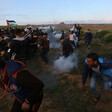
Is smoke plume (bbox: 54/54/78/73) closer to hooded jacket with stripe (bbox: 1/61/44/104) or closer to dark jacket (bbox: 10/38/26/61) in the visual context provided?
dark jacket (bbox: 10/38/26/61)

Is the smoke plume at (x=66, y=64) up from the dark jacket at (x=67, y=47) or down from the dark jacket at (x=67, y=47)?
down

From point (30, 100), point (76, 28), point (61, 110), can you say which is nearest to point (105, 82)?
point (61, 110)

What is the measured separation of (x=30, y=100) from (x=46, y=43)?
5.60m

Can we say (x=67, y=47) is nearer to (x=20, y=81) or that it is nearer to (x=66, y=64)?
(x=66, y=64)

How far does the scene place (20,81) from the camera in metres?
1.50

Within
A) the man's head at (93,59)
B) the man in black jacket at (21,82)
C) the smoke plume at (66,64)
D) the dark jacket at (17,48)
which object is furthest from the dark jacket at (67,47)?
the man in black jacket at (21,82)

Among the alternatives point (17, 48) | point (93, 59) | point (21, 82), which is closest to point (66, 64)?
point (17, 48)

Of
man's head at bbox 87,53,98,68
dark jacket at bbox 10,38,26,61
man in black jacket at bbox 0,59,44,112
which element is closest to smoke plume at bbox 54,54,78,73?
dark jacket at bbox 10,38,26,61

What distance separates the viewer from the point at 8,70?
1571 mm

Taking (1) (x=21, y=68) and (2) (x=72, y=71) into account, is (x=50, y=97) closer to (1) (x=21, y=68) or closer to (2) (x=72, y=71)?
(2) (x=72, y=71)

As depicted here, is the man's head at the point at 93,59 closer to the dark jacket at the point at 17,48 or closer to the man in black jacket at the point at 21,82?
the man in black jacket at the point at 21,82

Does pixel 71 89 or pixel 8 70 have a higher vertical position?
pixel 8 70

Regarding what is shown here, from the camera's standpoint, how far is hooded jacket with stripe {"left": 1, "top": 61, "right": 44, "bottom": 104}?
59.1 inches

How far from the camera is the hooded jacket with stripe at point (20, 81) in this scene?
1.50m
